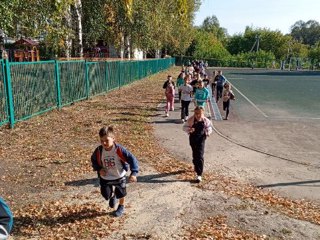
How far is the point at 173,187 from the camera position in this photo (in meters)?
6.63

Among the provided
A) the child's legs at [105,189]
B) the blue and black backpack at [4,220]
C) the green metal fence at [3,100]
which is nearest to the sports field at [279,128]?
the child's legs at [105,189]

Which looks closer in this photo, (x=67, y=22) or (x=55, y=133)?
(x=55, y=133)

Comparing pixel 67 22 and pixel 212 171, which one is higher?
pixel 67 22

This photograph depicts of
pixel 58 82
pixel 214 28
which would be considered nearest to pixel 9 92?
pixel 58 82

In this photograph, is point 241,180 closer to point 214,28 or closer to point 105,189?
point 105,189

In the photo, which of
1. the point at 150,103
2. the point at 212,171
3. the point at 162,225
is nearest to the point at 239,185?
the point at 212,171

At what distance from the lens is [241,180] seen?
724 centimetres

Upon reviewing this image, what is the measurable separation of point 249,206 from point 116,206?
2.13m

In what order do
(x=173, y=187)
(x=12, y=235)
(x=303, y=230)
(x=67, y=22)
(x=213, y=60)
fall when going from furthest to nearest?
(x=213, y=60) → (x=67, y=22) → (x=173, y=187) → (x=303, y=230) → (x=12, y=235)

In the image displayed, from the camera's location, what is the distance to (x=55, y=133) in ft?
34.9

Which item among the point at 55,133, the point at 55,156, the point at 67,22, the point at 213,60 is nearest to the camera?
the point at 55,156

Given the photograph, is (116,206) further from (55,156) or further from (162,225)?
(55,156)

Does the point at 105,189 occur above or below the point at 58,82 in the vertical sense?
below

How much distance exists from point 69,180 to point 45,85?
7351 mm
